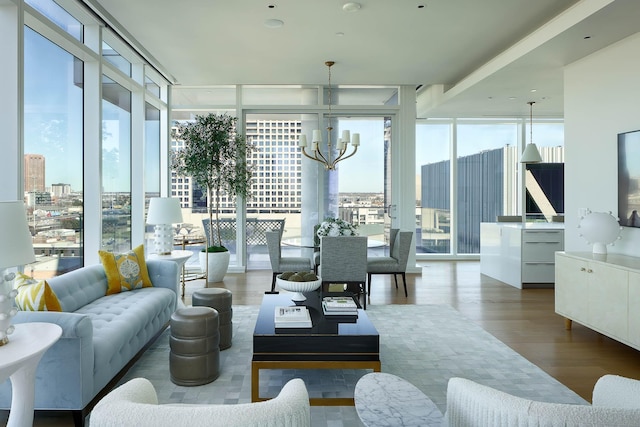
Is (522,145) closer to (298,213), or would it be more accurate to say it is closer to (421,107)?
(421,107)

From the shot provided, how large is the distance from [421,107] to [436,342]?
216 inches

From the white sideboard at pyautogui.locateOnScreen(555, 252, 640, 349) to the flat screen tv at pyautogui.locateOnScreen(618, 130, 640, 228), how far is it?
370mm

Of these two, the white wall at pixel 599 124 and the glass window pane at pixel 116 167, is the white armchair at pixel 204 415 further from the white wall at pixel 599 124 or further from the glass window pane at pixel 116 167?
the white wall at pixel 599 124

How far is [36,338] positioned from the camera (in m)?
2.12

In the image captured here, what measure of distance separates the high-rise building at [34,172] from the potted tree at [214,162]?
2.94 m

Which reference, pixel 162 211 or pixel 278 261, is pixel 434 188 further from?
pixel 162 211

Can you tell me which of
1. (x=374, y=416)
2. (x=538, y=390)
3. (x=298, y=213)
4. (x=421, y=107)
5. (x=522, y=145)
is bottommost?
(x=538, y=390)

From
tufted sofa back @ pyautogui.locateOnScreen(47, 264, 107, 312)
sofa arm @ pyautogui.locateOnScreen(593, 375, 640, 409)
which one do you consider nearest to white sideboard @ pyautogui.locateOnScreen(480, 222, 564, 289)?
sofa arm @ pyautogui.locateOnScreen(593, 375, 640, 409)

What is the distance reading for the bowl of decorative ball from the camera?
3.77 metres

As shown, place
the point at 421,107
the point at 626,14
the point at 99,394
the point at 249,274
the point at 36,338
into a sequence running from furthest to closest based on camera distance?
the point at 421,107, the point at 249,274, the point at 626,14, the point at 99,394, the point at 36,338

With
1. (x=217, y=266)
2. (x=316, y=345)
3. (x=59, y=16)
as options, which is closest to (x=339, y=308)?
(x=316, y=345)

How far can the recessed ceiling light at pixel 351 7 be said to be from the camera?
4.20m

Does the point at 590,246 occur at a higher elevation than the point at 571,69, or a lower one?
lower

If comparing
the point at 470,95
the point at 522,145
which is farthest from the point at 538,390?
the point at 522,145
